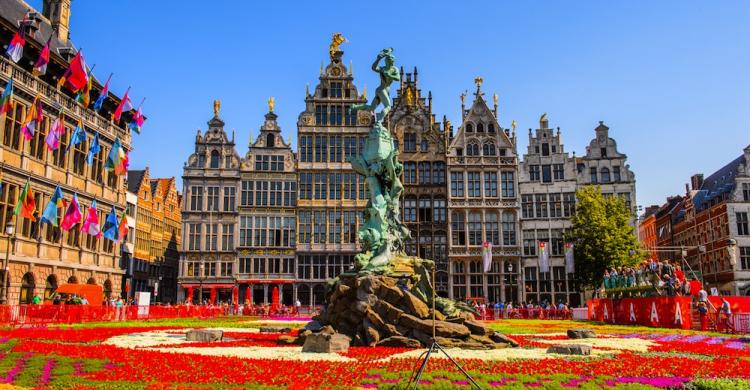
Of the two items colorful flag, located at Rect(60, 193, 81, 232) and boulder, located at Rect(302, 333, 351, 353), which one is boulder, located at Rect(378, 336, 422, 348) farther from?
colorful flag, located at Rect(60, 193, 81, 232)

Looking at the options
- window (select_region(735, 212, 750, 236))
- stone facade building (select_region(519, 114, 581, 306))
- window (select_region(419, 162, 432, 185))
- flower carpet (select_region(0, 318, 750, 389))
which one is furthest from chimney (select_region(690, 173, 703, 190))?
flower carpet (select_region(0, 318, 750, 389))

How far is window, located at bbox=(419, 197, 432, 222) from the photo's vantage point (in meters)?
59.1

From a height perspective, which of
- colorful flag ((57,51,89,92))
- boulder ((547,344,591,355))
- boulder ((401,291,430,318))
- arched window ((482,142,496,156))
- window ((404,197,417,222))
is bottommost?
boulder ((547,344,591,355))

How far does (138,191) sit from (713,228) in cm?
6522

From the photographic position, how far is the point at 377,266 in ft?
74.8

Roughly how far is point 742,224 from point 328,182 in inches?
1689

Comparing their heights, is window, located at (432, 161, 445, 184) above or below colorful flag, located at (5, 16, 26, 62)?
below

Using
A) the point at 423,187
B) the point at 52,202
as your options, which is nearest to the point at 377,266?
the point at 52,202

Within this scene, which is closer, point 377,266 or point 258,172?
point 377,266

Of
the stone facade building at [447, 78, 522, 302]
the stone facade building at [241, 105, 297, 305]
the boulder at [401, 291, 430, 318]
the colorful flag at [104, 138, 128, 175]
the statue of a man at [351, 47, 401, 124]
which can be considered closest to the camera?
the boulder at [401, 291, 430, 318]

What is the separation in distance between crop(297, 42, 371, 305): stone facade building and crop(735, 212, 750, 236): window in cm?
3874

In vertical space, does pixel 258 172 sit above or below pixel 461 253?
above

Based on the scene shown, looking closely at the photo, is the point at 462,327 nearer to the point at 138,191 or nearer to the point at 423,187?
the point at 423,187

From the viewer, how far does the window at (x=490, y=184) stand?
195ft
